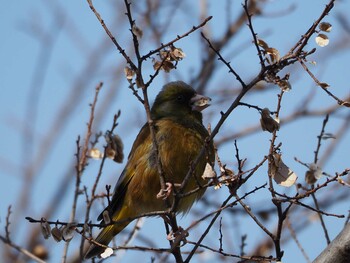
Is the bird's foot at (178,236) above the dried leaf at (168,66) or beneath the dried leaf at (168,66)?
beneath

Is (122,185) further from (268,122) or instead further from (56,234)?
(268,122)

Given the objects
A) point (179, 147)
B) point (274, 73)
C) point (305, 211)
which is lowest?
point (274, 73)

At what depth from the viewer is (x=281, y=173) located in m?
3.54

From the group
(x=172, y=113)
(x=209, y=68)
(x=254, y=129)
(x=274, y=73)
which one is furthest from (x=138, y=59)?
(x=254, y=129)

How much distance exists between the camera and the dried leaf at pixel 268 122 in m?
3.51

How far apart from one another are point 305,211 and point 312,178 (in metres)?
3.11

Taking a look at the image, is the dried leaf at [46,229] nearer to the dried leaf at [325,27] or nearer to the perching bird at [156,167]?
the perching bird at [156,167]

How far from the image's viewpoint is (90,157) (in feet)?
16.1

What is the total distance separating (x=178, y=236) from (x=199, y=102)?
1.67 metres

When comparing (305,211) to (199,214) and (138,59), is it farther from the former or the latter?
(138,59)

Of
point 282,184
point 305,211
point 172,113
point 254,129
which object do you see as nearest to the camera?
point 282,184

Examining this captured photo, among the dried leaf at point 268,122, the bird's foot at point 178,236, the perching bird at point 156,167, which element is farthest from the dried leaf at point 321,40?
the perching bird at point 156,167

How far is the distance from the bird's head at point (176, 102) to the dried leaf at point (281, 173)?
1.79m

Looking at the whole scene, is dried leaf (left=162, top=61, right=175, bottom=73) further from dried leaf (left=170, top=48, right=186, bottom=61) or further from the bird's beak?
the bird's beak
